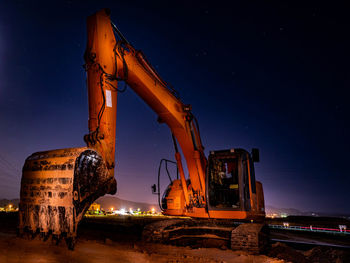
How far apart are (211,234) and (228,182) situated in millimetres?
1897

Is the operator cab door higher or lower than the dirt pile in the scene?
higher

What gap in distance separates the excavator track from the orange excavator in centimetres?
3

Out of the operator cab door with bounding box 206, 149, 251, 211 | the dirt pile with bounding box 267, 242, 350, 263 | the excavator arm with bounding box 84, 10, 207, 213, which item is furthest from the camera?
the operator cab door with bounding box 206, 149, 251, 211

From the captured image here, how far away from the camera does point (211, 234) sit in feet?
30.0

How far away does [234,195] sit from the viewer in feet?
32.2

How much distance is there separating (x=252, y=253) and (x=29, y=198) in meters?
5.81

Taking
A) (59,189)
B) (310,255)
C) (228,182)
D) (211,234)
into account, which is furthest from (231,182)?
(59,189)

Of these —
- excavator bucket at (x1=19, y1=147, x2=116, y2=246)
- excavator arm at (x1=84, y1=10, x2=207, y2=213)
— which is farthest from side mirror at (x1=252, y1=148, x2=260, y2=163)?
excavator bucket at (x1=19, y1=147, x2=116, y2=246)

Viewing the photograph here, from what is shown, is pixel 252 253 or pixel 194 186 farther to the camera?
pixel 194 186

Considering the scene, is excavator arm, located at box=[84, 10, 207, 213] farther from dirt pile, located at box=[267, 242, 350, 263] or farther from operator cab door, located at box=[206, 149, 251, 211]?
dirt pile, located at box=[267, 242, 350, 263]

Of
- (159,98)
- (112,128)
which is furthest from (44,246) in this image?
(159,98)

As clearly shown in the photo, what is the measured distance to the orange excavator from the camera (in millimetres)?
4105

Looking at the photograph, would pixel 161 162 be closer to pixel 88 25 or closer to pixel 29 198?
pixel 88 25

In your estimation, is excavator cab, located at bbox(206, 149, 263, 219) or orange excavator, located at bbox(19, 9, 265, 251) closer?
orange excavator, located at bbox(19, 9, 265, 251)
